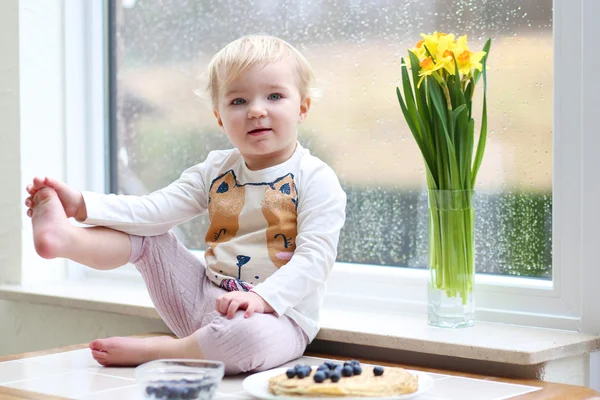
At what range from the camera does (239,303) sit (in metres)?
1.42

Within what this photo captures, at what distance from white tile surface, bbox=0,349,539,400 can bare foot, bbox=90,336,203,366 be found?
17 mm

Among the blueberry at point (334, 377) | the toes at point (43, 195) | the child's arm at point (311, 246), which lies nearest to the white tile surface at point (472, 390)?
the blueberry at point (334, 377)

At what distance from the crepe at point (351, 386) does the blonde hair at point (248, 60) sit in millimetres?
584

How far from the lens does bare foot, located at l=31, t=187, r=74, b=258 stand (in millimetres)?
1501

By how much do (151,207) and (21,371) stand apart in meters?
0.36

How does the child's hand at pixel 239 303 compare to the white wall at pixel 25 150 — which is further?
the white wall at pixel 25 150

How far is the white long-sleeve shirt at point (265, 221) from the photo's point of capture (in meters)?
1.54

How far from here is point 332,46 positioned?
6.32ft

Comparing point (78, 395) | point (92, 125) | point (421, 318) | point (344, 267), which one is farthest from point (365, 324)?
point (92, 125)

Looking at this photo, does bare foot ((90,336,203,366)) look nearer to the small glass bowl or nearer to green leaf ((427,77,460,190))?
the small glass bowl

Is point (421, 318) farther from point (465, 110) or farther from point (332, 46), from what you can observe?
point (332, 46)

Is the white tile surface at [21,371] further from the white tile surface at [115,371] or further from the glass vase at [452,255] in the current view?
the glass vase at [452,255]

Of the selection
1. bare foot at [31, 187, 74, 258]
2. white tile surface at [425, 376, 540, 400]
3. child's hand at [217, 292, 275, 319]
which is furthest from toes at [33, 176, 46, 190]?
white tile surface at [425, 376, 540, 400]

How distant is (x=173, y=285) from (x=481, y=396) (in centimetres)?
59
